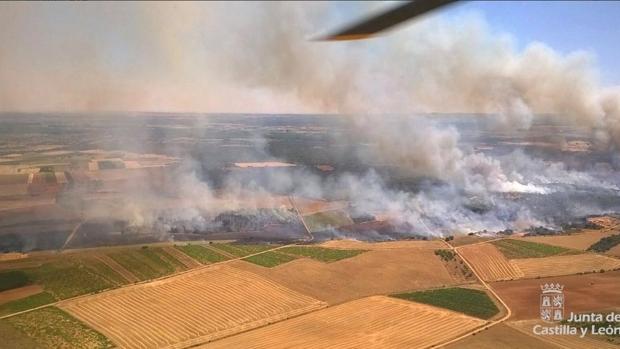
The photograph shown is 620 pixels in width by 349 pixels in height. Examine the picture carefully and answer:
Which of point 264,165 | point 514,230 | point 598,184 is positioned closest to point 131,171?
point 264,165

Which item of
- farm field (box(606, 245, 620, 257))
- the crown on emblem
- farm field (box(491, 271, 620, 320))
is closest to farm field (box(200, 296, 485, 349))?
farm field (box(491, 271, 620, 320))

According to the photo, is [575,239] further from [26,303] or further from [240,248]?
[26,303]

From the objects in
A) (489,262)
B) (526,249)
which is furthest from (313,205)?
(526,249)

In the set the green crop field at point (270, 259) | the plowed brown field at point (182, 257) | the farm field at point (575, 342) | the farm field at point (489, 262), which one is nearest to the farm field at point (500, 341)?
the farm field at point (575, 342)

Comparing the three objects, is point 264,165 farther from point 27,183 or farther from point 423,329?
point 423,329

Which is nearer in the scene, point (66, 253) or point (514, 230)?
point (66, 253)
